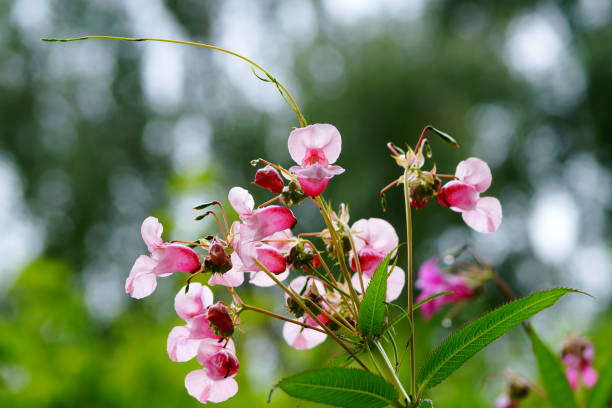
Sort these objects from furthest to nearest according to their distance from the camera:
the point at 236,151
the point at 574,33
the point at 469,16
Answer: the point at 469,16 → the point at 236,151 → the point at 574,33

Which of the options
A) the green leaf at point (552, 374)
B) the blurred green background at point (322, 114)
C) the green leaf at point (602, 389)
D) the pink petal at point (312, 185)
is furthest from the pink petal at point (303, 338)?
the blurred green background at point (322, 114)

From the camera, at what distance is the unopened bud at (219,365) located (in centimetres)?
51

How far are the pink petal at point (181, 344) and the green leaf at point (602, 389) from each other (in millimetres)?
620

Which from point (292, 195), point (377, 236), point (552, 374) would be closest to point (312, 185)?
point (292, 195)

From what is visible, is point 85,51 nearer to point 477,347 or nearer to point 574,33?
point 574,33

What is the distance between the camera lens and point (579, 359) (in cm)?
96

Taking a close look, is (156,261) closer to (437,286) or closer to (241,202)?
(241,202)

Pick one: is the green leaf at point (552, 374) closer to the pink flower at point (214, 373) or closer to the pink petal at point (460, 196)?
the pink petal at point (460, 196)

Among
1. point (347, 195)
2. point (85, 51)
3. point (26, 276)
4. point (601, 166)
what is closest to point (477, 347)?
point (26, 276)

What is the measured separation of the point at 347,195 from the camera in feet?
20.7

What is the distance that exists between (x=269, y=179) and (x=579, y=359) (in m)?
0.79

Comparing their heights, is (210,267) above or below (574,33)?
above

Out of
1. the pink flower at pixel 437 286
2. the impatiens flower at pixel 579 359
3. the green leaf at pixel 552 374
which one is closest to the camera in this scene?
the green leaf at pixel 552 374

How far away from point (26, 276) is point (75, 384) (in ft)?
2.93
